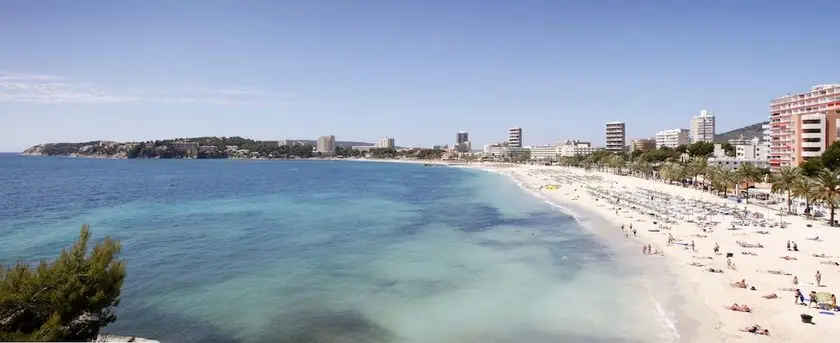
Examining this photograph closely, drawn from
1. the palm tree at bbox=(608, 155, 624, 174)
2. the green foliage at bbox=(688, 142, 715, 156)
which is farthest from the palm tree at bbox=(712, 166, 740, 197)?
the palm tree at bbox=(608, 155, 624, 174)

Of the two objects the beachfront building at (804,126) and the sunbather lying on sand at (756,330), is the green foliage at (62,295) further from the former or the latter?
the beachfront building at (804,126)

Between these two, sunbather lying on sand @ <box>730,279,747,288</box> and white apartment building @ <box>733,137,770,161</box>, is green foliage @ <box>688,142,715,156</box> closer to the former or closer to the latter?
white apartment building @ <box>733,137,770,161</box>

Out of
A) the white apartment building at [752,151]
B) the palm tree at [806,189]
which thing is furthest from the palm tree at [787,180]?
the white apartment building at [752,151]

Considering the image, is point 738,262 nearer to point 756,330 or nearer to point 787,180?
point 756,330

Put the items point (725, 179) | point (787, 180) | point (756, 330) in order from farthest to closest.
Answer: point (725, 179)
point (787, 180)
point (756, 330)

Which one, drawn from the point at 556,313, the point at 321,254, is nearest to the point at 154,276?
the point at 321,254

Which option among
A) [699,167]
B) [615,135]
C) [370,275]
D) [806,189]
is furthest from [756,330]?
[615,135]

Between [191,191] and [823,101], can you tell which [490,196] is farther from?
[823,101]
